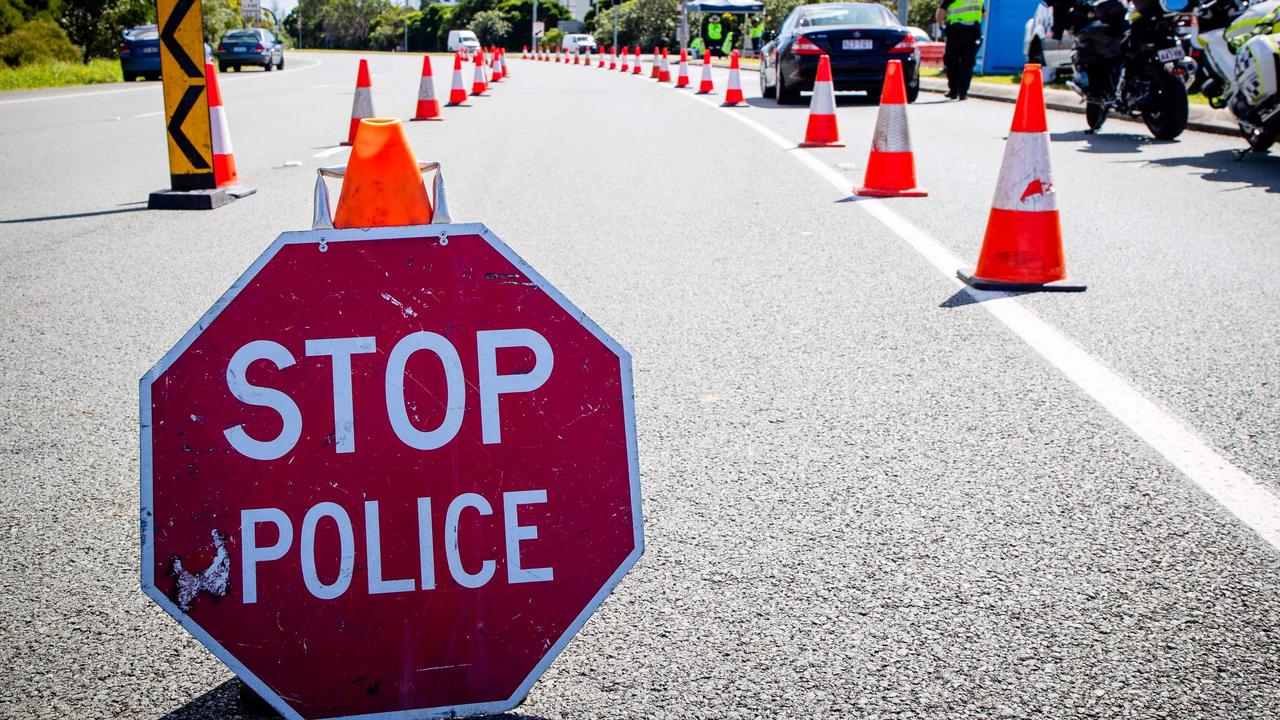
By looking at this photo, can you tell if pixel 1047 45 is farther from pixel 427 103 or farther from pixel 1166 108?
pixel 427 103

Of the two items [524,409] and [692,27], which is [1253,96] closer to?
[524,409]

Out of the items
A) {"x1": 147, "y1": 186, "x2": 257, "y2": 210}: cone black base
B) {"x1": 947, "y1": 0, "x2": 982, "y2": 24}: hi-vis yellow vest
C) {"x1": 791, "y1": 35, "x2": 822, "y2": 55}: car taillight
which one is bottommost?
{"x1": 147, "y1": 186, "x2": 257, "y2": 210}: cone black base

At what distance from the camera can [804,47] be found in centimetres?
1811

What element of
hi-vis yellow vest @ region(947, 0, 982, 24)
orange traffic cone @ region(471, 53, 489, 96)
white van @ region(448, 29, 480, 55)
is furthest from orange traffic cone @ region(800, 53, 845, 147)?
white van @ region(448, 29, 480, 55)

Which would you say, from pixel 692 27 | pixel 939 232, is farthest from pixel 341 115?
pixel 692 27

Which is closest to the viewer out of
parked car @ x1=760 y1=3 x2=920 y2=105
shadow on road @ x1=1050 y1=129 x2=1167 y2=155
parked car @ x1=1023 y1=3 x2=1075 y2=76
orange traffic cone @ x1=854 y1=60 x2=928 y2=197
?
orange traffic cone @ x1=854 y1=60 x2=928 y2=197

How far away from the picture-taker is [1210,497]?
3.36 metres

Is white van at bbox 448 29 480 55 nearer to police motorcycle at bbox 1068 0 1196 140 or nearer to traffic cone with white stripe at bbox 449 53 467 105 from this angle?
traffic cone with white stripe at bbox 449 53 467 105

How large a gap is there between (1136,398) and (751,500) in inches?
63.4

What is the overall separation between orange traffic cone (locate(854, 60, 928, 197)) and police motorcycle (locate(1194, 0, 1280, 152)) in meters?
2.81

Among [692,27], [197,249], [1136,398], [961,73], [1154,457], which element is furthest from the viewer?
[692,27]

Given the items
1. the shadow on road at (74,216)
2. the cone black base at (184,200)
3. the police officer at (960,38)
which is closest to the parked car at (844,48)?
the police officer at (960,38)

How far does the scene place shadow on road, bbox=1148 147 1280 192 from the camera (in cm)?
Result: 932

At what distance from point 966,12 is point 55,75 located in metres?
19.9
